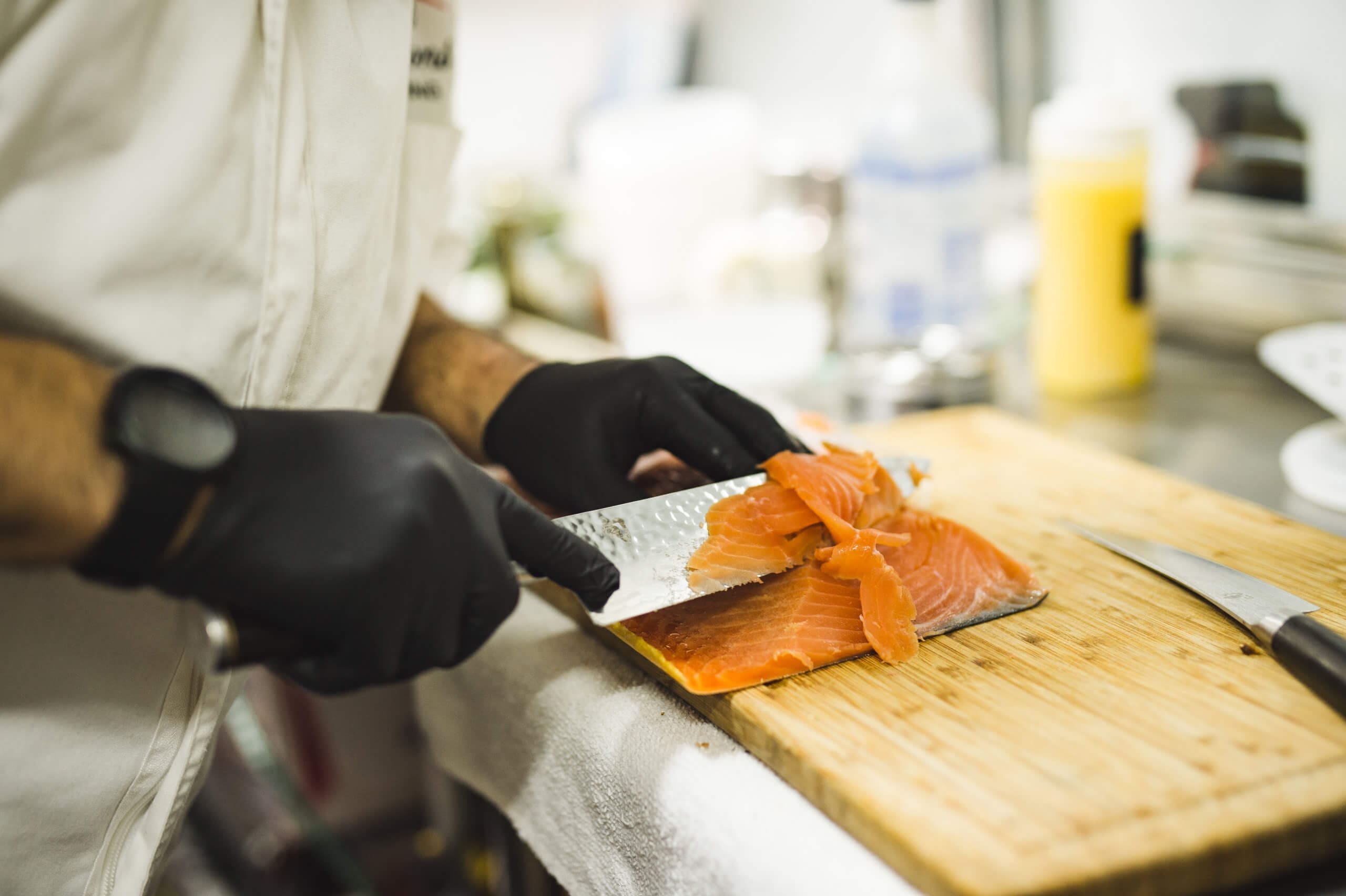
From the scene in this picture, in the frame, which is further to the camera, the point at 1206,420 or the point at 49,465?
the point at 1206,420

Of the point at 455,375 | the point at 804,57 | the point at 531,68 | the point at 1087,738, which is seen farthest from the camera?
the point at 531,68

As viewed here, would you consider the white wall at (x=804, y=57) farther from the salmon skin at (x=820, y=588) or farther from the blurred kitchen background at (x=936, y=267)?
the salmon skin at (x=820, y=588)

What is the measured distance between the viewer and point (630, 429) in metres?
1.02

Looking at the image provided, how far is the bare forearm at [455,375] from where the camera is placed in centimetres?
114

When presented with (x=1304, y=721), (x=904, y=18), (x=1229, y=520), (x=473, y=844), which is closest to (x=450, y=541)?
(x=1304, y=721)

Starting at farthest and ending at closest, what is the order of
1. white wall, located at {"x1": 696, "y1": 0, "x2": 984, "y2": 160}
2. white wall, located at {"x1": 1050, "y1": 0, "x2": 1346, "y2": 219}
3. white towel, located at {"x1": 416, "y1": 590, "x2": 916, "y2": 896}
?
1. white wall, located at {"x1": 696, "y1": 0, "x2": 984, "y2": 160}
2. white wall, located at {"x1": 1050, "y1": 0, "x2": 1346, "y2": 219}
3. white towel, located at {"x1": 416, "y1": 590, "x2": 916, "y2": 896}

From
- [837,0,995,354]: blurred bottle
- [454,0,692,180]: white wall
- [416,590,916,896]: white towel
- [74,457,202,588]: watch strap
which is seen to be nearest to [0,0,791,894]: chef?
[74,457,202,588]: watch strap

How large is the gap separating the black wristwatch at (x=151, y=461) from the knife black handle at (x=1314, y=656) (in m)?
0.77

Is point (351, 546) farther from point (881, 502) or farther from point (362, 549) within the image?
point (881, 502)

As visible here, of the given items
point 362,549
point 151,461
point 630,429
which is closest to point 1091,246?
point 630,429

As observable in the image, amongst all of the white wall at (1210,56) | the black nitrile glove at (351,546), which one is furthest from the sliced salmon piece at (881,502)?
the white wall at (1210,56)

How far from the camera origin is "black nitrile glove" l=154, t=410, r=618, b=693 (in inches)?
25.9

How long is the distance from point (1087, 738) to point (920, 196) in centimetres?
104

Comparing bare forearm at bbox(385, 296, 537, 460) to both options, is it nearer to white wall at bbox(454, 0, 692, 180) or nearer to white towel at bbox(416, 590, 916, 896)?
white towel at bbox(416, 590, 916, 896)
